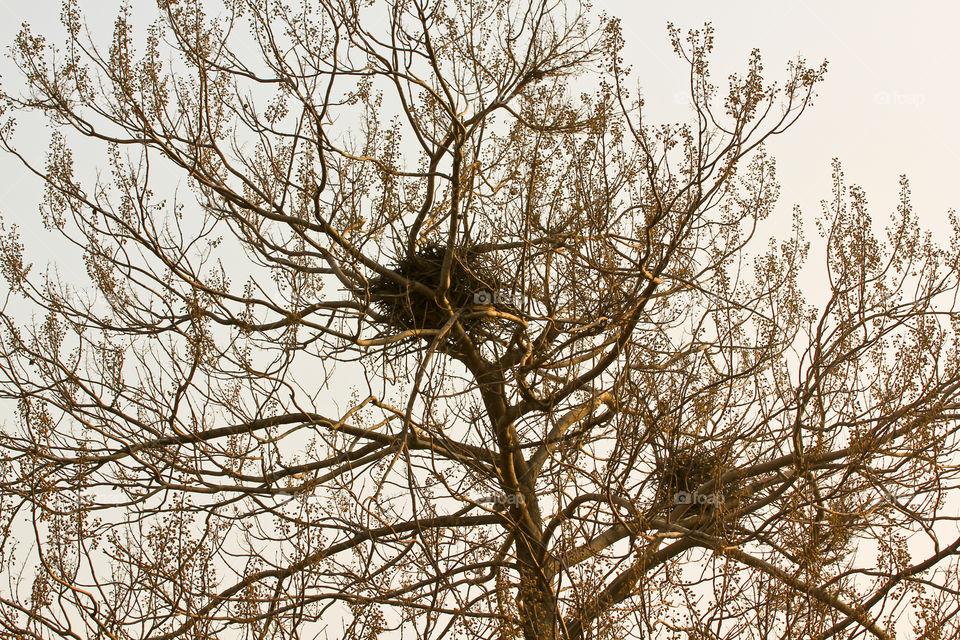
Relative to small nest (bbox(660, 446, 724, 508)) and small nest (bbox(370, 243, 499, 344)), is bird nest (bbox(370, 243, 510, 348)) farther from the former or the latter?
small nest (bbox(660, 446, 724, 508))

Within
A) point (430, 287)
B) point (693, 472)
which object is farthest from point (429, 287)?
point (693, 472)

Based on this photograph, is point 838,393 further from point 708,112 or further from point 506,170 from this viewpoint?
point 506,170

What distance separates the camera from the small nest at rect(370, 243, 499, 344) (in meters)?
6.21

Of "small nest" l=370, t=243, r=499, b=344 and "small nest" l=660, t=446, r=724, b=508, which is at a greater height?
"small nest" l=370, t=243, r=499, b=344

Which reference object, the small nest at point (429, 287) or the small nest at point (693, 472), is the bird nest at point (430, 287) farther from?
the small nest at point (693, 472)

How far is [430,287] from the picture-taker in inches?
254

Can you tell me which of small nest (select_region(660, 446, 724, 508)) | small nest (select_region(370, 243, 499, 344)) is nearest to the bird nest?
small nest (select_region(370, 243, 499, 344))

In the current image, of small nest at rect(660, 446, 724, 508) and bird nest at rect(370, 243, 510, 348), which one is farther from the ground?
bird nest at rect(370, 243, 510, 348)

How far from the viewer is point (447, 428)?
5.02 metres

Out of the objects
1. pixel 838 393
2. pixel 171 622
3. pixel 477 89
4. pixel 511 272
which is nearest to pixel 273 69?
pixel 477 89

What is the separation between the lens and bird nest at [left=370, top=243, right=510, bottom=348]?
618 cm

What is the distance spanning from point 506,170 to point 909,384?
327cm

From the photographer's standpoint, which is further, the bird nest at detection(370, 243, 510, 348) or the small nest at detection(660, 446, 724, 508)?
the bird nest at detection(370, 243, 510, 348)

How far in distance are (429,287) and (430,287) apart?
0.21 feet
